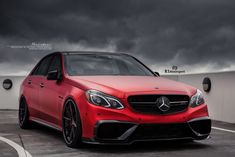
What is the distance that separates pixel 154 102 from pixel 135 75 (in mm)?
1515

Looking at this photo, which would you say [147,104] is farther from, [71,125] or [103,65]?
[103,65]

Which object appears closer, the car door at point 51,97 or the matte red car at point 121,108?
the matte red car at point 121,108

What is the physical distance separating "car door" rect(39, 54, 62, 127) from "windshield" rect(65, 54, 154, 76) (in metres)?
0.27

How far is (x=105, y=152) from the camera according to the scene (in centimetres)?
716

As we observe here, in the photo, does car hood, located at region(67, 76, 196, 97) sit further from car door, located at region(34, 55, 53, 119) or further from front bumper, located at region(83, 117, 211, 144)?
car door, located at region(34, 55, 53, 119)

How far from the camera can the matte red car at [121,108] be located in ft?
23.2

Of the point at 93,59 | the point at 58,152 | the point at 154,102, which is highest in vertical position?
the point at 93,59

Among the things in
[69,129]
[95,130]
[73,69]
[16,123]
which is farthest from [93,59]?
[16,123]

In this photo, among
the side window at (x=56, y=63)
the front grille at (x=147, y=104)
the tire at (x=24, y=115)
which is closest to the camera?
the front grille at (x=147, y=104)

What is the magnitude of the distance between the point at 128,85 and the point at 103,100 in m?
0.48

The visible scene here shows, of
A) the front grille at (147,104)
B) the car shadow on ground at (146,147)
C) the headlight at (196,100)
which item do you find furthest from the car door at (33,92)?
the headlight at (196,100)

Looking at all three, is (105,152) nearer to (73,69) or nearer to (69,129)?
(69,129)

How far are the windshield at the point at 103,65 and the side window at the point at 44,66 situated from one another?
108 centimetres

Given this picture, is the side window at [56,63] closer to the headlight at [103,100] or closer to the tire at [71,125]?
the tire at [71,125]
